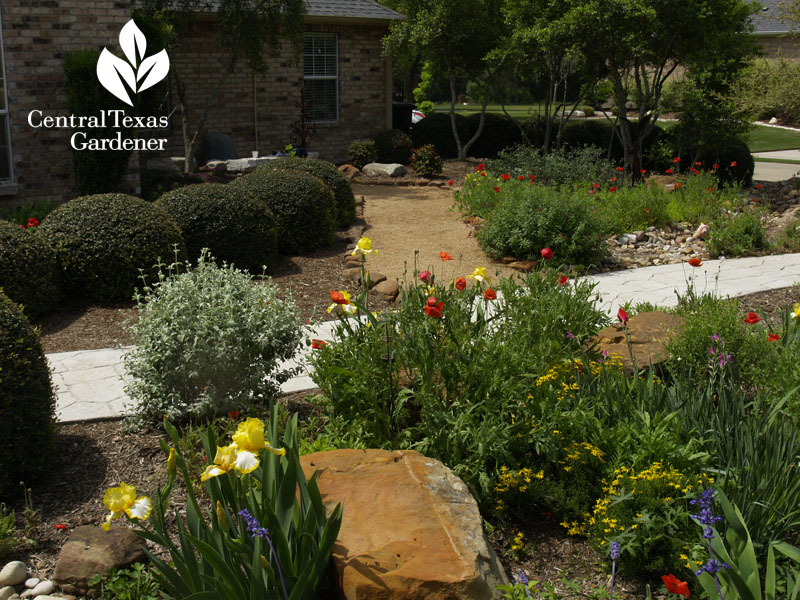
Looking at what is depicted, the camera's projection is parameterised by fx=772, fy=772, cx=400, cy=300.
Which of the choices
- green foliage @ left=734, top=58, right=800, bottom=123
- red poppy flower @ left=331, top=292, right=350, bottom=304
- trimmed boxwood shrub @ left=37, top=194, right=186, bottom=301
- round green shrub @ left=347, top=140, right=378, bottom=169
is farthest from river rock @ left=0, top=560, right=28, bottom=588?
round green shrub @ left=347, top=140, right=378, bottom=169

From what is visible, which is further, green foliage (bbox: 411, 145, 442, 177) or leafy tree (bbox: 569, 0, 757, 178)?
green foliage (bbox: 411, 145, 442, 177)

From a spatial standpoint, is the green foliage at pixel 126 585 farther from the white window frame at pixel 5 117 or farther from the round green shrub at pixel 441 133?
the round green shrub at pixel 441 133

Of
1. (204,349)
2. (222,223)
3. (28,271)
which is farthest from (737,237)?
(28,271)

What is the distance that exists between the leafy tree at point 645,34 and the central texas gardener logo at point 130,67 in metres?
6.54

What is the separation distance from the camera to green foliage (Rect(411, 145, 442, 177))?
577 inches

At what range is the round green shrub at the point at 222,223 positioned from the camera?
7570 mm

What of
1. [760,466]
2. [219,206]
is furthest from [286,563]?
[219,206]

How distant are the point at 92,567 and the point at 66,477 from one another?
3.15 ft

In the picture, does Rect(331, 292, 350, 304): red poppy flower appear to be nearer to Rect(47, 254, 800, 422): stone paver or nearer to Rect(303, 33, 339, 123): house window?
Rect(47, 254, 800, 422): stone paver

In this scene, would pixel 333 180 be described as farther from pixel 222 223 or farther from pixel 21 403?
pixel 21 403

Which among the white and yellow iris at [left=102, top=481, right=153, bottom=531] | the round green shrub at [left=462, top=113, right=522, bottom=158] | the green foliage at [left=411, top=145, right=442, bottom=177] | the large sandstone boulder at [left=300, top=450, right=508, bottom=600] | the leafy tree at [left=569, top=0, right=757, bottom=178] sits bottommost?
the large sandstone boulder at [left=300, top=450, right=508, bottom=600]

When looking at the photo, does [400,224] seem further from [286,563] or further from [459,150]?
[286,563]

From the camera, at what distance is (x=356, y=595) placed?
254 cm

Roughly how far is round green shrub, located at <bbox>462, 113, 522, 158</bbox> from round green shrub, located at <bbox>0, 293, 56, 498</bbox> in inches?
576
